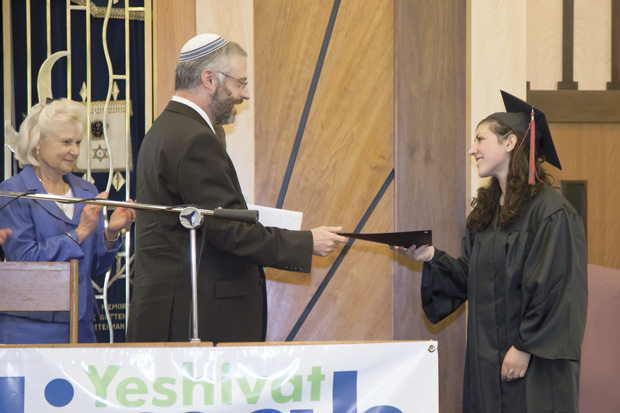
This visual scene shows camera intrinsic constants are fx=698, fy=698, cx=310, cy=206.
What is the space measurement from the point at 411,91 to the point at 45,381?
2.62m

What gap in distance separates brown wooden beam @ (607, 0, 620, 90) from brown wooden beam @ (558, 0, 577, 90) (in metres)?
0.28

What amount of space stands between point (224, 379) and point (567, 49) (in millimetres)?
3968

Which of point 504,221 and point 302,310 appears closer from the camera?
point 504,221

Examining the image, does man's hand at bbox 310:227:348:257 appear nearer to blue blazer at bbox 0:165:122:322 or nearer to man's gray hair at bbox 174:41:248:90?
man's gray hair at bbox 174:41:248:90

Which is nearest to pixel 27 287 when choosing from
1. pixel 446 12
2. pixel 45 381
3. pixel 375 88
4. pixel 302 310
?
pixel 45 381

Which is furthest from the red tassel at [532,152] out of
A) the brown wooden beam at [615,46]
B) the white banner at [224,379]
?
the brown wooden beam at [615,46]

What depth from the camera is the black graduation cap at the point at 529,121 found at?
2.93 meters

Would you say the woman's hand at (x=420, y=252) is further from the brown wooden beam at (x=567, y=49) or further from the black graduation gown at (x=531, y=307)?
the brown wooden beam at (x=567, y=49)

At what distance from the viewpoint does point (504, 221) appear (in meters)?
2.89

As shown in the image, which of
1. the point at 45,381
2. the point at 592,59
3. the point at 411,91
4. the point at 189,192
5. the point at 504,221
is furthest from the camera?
the point at 592,59

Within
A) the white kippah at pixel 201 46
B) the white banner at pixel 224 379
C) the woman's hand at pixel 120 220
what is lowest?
the white banner at pixel 224 379

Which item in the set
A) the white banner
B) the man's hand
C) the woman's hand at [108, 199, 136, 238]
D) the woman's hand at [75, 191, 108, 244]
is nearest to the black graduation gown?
the man's hand

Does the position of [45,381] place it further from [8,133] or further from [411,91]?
[411,91]

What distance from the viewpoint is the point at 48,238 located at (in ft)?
10.1
